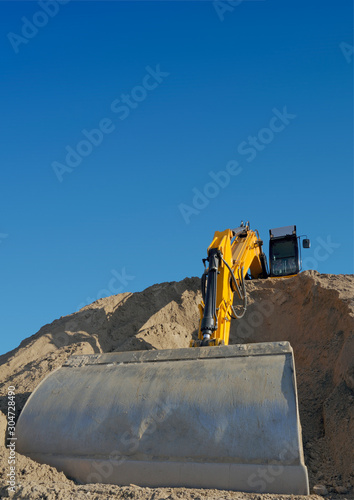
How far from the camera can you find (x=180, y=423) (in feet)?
13.9

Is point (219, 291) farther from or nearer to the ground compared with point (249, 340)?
Result: farther from the ground

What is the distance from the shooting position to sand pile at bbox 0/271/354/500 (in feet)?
14.0

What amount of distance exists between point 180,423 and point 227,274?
2.29 m

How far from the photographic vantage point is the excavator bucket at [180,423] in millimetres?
3939

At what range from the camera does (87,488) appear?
13.3 ft

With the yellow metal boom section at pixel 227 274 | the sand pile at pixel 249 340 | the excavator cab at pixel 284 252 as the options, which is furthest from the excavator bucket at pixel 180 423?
the excavator cab at pixel 284 252

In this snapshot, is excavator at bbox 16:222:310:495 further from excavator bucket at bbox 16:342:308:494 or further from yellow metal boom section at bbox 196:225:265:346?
yellow metal boom section at bbox 196:225:265:346

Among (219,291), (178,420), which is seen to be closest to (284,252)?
(219,291)

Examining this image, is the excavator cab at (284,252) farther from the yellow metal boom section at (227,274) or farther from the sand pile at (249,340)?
the yellow metal boom section at (227,274)

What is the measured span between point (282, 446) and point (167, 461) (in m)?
1.04

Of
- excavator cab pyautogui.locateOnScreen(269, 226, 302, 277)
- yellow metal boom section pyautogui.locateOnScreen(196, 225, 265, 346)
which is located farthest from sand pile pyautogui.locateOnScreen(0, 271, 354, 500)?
yellow metal boom section pyautogui.locateOnScreen(196, 225, 265, 346)

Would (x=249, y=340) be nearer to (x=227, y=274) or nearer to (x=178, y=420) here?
(x=227, y=274)

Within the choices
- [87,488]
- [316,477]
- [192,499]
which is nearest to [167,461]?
[192,499]

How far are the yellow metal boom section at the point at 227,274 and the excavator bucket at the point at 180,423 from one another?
70 centimetres
